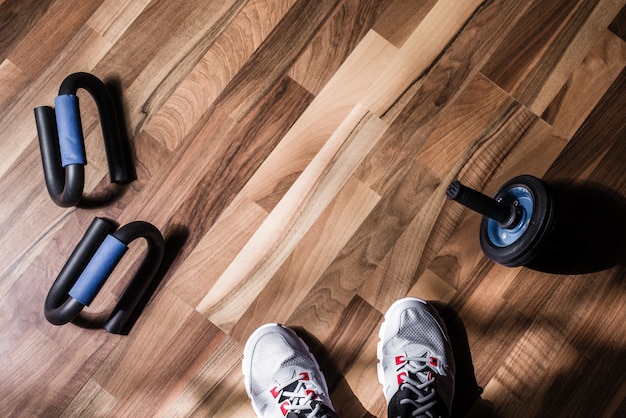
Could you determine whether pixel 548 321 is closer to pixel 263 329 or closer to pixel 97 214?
pixel 263 329

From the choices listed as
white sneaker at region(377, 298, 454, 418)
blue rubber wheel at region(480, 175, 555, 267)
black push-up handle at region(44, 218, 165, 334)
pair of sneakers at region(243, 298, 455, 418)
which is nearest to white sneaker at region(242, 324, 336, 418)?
pair of sneakers at region(243, 298, 455, 418)

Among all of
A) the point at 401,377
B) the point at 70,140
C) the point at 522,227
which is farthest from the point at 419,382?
the point at 70,140

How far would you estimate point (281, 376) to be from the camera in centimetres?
120

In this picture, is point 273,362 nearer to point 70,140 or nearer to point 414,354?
point 414,354

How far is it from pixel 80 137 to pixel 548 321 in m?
1.09

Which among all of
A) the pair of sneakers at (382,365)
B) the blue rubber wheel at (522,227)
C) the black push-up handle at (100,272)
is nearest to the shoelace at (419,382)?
the pair of sneakers at (382,365)

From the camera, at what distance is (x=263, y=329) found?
1208 millimetres

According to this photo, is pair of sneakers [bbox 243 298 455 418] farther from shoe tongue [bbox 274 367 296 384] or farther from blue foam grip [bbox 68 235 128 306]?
blue foam grip [bbox 68 235 128 306]

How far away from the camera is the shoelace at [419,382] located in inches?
45.5

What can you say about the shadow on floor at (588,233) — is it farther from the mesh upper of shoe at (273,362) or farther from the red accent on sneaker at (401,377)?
Answer: the mesh upper of shoe at (273,362)

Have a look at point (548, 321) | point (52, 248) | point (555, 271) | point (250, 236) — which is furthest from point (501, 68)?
point (52, 248)

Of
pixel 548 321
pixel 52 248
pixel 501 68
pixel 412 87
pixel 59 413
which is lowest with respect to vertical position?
pixel 59 413

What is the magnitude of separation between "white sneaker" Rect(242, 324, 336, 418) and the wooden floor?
38mm

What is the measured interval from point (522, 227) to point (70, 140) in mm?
941
